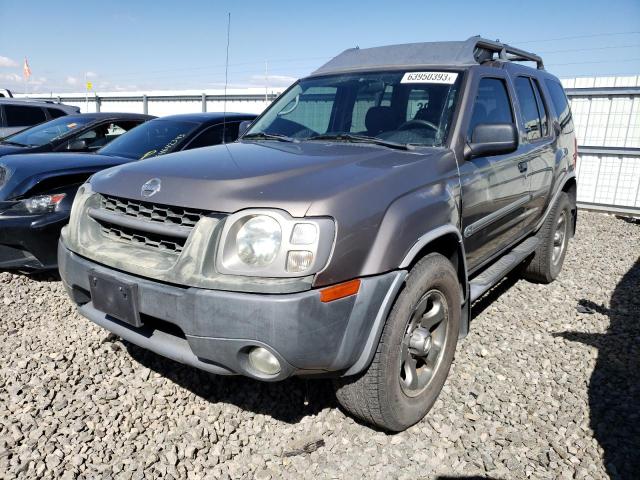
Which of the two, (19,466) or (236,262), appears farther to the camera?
(19,466)

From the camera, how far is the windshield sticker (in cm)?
312

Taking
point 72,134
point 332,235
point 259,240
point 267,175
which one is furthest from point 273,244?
point 72,134

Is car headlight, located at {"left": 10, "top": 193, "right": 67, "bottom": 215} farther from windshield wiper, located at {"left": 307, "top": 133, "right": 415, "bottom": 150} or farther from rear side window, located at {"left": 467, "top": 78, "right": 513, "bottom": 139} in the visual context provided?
rear side window, located at {"left": 467, "top": 78, "right": 513, "bottom": 139}

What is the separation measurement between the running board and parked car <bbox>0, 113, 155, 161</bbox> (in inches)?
191

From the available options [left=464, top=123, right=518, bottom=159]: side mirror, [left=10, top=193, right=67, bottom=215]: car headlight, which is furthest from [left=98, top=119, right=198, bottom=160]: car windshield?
[left=464, top=123, right=518, bottom=159]: side mirror

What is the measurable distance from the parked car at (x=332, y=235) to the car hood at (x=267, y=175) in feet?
0.03

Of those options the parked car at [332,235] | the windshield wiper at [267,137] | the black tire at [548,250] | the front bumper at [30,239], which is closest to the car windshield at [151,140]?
the front bumper at [30,239]

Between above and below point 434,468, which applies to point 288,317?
above

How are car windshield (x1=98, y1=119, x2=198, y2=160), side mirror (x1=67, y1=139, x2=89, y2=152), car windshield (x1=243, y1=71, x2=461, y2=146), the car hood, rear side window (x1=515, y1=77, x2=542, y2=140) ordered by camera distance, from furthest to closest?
side mirror (x1=67, y1=139, x2=89, y2=152)
car windshield (x1=98, y1=119, x2=198, y2=160)
rear side window (x1=515, y1=77, x2=542, y2=140)
car windshield (x1=243, y1=71, x2=461, y2=146)
the car hood

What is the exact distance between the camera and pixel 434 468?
2369 millimetres

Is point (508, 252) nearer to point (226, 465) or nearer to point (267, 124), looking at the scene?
point (267, 124)

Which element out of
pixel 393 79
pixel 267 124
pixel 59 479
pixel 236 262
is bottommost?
pixel 59 479

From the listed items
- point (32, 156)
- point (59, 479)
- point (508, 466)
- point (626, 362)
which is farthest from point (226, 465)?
point (32, 156)

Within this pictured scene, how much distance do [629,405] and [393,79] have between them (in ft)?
8.07
